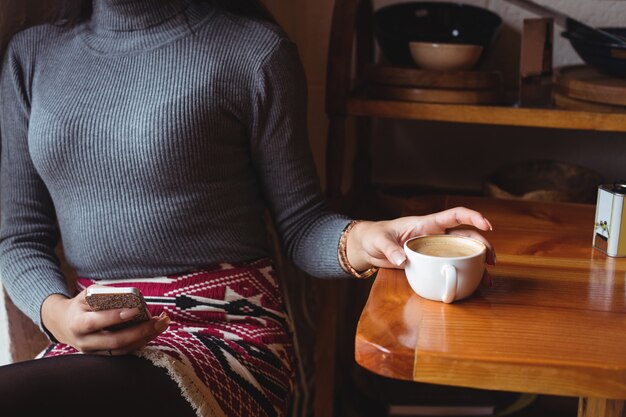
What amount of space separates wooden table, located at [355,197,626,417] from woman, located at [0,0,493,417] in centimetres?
22

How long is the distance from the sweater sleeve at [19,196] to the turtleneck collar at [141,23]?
157 millimetres

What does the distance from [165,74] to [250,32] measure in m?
0.16

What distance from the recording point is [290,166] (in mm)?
1238

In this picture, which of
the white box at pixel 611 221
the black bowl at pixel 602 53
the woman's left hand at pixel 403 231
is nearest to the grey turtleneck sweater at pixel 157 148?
the woman's left hand at pixel 403 231

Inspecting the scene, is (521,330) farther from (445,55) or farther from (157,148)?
(445,55)

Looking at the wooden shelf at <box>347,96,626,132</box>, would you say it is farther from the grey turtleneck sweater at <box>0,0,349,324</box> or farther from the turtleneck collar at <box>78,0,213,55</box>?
the turtleneck collar at <box>78,0,213,55</box>

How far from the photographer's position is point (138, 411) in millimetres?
954

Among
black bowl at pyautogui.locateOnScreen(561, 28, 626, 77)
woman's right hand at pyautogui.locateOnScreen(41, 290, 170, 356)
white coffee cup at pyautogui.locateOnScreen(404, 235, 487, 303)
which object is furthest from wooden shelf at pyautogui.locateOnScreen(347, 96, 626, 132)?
woman's right hand at pyautogui.locateOnScreen(41, 290, 170, 356)

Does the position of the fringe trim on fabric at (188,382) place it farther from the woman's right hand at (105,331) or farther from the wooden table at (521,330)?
the wooden table at (521,330)

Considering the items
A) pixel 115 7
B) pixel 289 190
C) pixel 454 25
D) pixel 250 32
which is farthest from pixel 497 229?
pixel 115 7

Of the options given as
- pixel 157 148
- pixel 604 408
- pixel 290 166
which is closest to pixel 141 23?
pixel 157 148

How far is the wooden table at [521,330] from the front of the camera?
751 mm

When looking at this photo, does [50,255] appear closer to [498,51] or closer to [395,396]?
[395,396]

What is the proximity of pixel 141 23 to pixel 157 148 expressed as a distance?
226 mm
